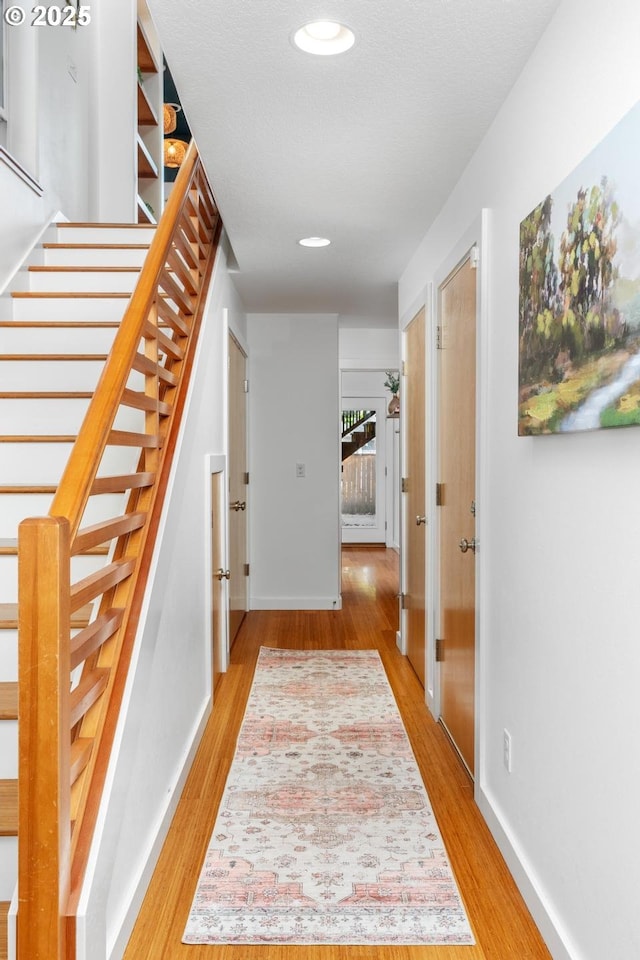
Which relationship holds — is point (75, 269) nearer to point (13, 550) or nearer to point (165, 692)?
point (13, 550)

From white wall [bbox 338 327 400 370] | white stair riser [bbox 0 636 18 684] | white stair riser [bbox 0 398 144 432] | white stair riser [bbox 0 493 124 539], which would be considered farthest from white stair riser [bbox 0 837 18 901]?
white wall [bbox 338 327 400 370]

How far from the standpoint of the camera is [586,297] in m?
1.40

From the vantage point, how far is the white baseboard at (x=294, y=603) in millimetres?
5414

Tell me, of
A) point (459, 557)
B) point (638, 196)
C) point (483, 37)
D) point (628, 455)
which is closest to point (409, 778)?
point (459, 557)

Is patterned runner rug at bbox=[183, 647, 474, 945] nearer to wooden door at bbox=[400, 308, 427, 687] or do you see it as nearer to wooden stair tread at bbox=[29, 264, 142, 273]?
wooden door at bbox=[400, 308, 427, 687]

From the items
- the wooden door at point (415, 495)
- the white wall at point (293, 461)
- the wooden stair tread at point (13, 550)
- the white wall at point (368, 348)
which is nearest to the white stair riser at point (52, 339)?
the wooden stair tread at point (13, 550)

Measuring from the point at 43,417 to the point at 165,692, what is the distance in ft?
3.62

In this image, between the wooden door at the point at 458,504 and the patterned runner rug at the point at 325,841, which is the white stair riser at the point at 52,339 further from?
the patterned runner rug at the point at 325,841

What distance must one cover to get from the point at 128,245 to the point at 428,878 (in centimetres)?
299

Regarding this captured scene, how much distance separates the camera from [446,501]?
3.03 meters

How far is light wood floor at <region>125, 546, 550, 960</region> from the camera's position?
1.68 metres

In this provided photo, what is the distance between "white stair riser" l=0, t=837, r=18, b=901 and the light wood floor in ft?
→ 1.24

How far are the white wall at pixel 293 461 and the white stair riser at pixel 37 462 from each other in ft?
9.85

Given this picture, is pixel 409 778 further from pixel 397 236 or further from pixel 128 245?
pixel 128 245
